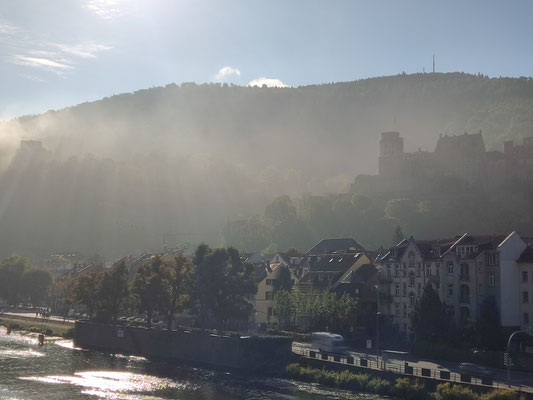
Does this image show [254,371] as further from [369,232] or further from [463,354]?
[369,232]

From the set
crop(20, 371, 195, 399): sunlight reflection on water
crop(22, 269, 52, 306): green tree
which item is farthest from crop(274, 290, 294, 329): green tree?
crop(22, 269, 52, 306): green tree

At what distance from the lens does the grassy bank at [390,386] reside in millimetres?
54438

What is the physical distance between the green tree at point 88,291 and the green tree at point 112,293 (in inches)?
56.6

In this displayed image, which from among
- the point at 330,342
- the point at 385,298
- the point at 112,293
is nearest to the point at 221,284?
the point at 330,342

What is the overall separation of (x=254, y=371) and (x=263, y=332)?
50.2 feet

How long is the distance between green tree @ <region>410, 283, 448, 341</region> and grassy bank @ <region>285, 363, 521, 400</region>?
13.7 m

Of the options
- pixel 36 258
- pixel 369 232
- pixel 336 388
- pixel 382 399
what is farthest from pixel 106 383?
pixel 36 258

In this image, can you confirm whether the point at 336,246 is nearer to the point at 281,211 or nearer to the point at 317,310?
the point at 317,310

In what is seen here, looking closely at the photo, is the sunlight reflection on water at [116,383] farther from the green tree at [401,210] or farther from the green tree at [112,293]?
the green tree at [401,210]

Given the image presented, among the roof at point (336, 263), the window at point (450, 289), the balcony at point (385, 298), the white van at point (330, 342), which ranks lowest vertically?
the white van at point (330, 342)

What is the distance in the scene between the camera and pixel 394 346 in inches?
3127

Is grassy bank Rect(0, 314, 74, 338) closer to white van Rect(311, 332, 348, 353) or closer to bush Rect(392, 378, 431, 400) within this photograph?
white van Rect(311, 332, 348, 353)

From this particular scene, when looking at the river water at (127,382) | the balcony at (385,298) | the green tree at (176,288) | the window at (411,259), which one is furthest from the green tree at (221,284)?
the window at (411,259)

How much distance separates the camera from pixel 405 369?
6209cm
